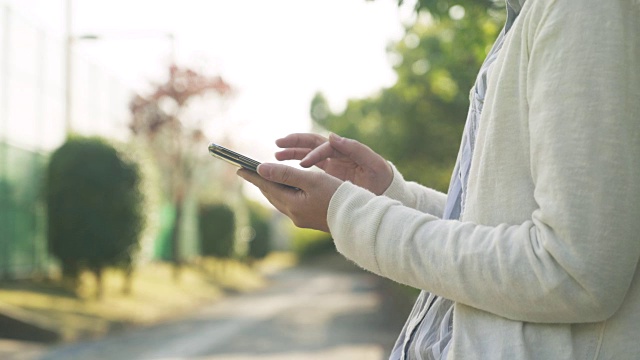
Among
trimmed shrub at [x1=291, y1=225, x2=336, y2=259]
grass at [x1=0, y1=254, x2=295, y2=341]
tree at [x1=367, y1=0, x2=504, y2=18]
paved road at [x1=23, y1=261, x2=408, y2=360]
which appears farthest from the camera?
trimmed shrub at [x1=291, y1=225, x2=336, y2=259]

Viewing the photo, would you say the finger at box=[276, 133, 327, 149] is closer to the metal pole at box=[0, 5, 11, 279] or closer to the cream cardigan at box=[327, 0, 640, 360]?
the cream cardigan at box=[327, 0, 640, 360]

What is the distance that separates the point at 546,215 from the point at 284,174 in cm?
49

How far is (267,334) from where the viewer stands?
15930 millimetres

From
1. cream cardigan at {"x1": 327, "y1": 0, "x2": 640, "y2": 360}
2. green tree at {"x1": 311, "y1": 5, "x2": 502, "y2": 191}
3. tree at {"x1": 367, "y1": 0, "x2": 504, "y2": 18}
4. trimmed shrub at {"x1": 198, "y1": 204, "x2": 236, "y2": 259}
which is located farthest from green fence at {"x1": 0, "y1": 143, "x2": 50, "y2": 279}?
cream cardigan at {"x1": 327, "y1": 0, "x2": 640, "y2": 360}

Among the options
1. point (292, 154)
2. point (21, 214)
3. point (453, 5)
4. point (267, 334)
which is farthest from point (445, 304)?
point (21, 214)

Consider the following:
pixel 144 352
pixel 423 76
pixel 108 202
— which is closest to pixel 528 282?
pixel 144 352

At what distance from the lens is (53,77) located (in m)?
22.0

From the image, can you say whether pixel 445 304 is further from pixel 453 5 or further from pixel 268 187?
pixel 453 5

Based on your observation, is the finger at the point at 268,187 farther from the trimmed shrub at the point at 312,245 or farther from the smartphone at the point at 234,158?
the trimmed shrub at the point at 312,245

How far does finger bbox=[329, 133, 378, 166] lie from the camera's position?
181 centimetres

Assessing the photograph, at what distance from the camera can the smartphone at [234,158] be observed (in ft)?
5.58

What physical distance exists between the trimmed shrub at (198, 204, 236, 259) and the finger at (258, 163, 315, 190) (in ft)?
118

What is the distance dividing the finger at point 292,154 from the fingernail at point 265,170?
1.19 feet

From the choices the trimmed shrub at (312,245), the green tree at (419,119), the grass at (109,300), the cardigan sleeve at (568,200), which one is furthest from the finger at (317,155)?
the trimmed shrub at (312,245)
